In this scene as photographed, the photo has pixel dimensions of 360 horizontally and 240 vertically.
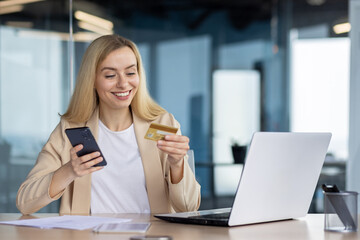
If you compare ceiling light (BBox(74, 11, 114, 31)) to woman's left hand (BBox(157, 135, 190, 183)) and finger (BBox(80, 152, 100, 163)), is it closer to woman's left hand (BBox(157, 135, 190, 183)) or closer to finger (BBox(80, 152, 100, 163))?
woman's left hand (BBox(157, 135, 190, 183))

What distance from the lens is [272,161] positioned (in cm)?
194

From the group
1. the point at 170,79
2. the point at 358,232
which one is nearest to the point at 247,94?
the point at 170,79

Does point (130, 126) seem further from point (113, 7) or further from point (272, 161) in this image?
point (113, 7)

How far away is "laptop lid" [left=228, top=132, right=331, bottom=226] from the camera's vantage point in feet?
6.17

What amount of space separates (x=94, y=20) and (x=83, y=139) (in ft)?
15.0

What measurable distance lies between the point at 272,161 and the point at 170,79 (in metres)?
5.53

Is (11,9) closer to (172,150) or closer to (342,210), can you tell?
(172,150)

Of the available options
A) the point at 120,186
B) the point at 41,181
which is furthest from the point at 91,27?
the point at 41,181

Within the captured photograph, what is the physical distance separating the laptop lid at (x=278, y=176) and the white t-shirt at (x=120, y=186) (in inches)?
31.5

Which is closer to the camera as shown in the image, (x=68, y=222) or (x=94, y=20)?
(x=68, y=222)

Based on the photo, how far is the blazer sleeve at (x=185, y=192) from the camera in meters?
2.55

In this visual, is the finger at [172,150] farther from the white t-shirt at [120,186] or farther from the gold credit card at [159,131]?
the white t-shirt at [120,186]

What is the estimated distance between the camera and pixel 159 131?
2.23 metres

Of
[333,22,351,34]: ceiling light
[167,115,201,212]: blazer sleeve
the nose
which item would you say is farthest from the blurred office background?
[167,115,201,212]: blazer sleeve
